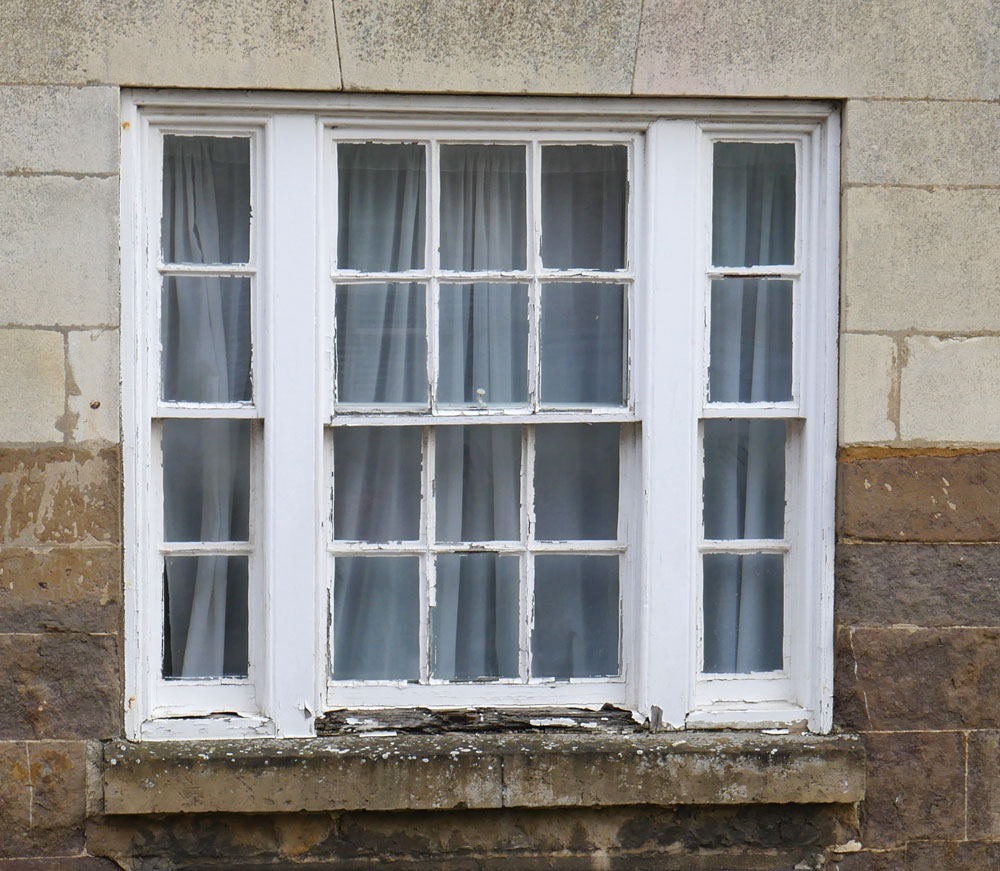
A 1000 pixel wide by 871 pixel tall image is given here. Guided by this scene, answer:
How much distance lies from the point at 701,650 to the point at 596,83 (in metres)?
1.79

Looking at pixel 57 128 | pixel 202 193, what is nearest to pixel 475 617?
pixel 202 193

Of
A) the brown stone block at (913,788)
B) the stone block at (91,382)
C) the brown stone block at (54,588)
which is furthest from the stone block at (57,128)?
the brown stone block at (913,788)

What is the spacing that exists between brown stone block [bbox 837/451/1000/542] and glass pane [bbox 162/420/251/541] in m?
1.87

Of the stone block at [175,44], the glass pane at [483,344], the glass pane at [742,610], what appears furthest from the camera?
the glass pane at [742,610]

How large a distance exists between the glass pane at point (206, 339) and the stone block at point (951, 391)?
2.03 meters

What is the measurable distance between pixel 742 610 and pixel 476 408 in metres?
1.08

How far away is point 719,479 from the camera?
3508 mm

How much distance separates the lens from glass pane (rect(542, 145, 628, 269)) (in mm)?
3430

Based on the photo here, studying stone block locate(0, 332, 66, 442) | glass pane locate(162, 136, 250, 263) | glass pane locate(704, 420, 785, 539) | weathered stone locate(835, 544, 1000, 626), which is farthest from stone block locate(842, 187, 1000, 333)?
stone block locate(0, 332, 66, 442)

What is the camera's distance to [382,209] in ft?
11.2

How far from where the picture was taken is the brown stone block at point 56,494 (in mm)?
3223

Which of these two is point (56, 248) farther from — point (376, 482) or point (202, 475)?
point (376, 482)

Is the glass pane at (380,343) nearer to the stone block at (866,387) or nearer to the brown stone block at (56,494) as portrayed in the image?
the brown stone block at (56,494)

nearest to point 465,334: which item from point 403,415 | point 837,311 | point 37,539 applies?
point 403,415
